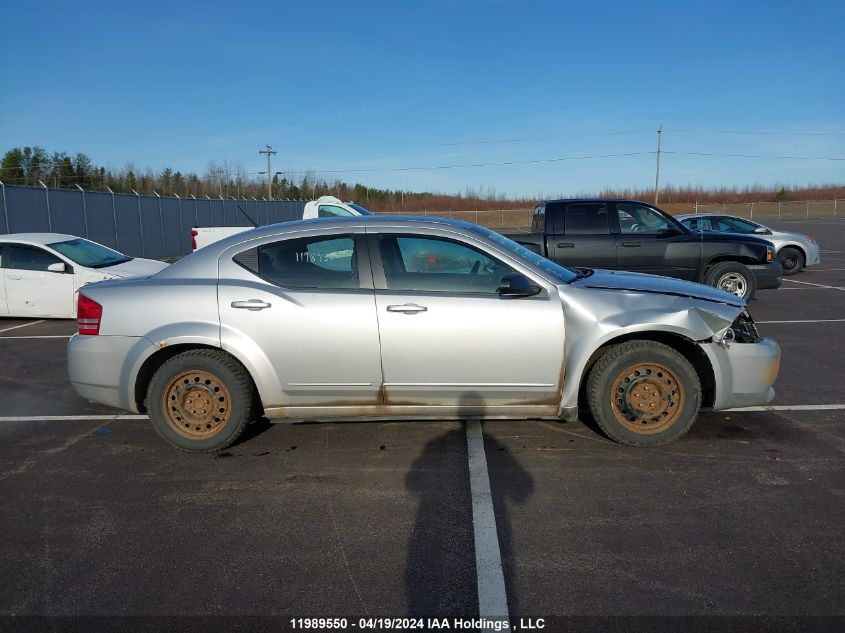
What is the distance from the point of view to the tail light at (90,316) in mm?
4809

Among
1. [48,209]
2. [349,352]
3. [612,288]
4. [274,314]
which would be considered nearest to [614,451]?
[612,288]

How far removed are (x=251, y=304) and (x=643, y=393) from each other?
2874 mm

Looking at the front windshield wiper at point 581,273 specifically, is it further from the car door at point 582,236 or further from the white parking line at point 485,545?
the car door at point 582,236

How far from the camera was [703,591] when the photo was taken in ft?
9.99

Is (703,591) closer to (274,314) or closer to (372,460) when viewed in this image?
(372,460)

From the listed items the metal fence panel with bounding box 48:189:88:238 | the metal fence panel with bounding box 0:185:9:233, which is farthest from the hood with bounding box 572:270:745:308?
the metal fence panel with bounding box 48:189:88:238

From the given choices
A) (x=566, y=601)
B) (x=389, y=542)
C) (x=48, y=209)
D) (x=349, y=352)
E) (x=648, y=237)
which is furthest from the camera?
(x=48, y=209)

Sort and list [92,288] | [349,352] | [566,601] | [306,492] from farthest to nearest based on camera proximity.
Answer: [92,288] → [349,352] → [306,492] → [566,601]

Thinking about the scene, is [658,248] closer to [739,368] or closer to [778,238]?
[739,368]

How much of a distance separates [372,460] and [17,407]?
3725 millimetres

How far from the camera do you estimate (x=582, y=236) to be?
35.2ft

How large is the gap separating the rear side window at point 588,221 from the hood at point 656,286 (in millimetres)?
5633

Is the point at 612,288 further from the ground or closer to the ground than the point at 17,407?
further from the ground

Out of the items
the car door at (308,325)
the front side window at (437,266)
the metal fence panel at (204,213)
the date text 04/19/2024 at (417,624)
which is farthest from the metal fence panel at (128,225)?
the date text 04/19/2024 at (417,624)
